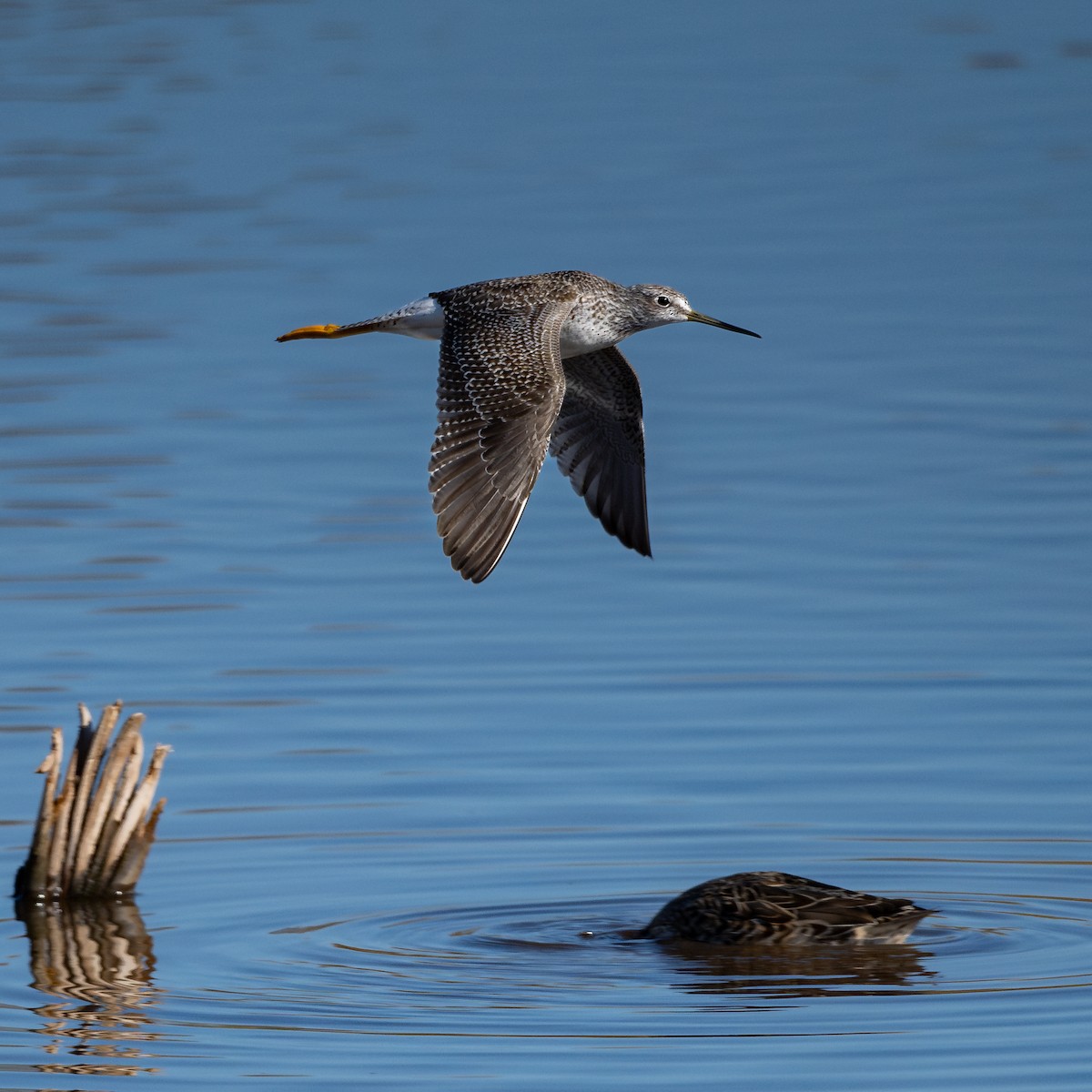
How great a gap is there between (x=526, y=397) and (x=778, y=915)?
2358 mm

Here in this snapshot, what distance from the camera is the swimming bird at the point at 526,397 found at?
10312 mm

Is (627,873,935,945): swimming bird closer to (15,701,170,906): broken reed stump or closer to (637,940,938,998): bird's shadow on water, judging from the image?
(637,940,938,998): bird's shadow on water

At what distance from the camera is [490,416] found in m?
10.7

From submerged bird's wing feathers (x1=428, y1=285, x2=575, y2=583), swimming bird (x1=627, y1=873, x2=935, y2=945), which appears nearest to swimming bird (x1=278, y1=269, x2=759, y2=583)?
submerged bird's wing feathers (x1=428, y1=285, x2=575, y2=583)

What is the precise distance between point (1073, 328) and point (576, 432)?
1299 cm

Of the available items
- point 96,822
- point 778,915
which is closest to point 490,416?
point 778,915

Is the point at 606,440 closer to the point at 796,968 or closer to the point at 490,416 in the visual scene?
the point at 490,416

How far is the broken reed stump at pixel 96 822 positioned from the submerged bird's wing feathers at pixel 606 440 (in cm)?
247

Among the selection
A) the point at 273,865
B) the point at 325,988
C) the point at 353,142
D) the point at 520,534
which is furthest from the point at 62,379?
the point at 353,142

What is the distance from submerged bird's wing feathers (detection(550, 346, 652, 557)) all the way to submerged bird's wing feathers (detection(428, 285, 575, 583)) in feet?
2.76

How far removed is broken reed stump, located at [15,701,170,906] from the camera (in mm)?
11109

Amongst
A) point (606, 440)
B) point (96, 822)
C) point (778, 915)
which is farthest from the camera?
point (606, 440)

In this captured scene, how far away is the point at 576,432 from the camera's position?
12.5 meters

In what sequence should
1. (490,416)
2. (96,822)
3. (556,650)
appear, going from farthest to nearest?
(556,650)
(96,822)
(490,416)
